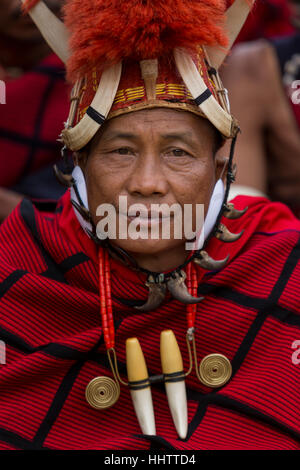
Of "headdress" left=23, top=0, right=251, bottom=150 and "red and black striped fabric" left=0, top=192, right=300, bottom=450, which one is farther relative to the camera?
"red and black striped fabric" left=0, top=192, right=300, bottom=450

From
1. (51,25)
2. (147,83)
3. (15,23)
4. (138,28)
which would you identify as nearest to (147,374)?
(147,83)

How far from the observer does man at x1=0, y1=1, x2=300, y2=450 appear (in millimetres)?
2287

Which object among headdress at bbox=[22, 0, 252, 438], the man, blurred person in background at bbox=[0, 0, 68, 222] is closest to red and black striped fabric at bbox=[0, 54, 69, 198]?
blurred person in background at bbox=[0, 0, 68, 222]

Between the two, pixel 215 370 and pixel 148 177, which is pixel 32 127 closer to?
pixel 148 177

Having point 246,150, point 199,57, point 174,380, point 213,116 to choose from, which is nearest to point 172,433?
point 174,380

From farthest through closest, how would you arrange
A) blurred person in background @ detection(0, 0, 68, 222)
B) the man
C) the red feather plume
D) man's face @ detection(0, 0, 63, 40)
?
1. blurred person in background @ detection(0, 0, 68, 222)
2. man's face @ detection(0, 0, 63, 40)
3. the man
4. the red feather plume

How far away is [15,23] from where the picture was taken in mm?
3951

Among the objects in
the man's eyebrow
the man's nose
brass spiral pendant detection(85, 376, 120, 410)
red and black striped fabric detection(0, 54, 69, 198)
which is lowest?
brass spiral pendant detection(85, 376, 120, 410)

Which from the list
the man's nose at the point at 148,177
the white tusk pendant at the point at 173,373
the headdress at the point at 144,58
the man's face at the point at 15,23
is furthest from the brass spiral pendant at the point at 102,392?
the man's face at the point at 15,23

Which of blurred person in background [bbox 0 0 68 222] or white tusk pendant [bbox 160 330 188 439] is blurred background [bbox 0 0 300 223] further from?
white tusk pendant [bbox 160 330 188 439]

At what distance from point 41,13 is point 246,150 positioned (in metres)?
1.73

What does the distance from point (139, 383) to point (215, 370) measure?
0.27 meters

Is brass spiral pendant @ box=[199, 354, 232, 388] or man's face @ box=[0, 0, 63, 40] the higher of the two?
man's face @ box=[0, 0, 63, 40]

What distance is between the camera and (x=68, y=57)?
8.02 ft
